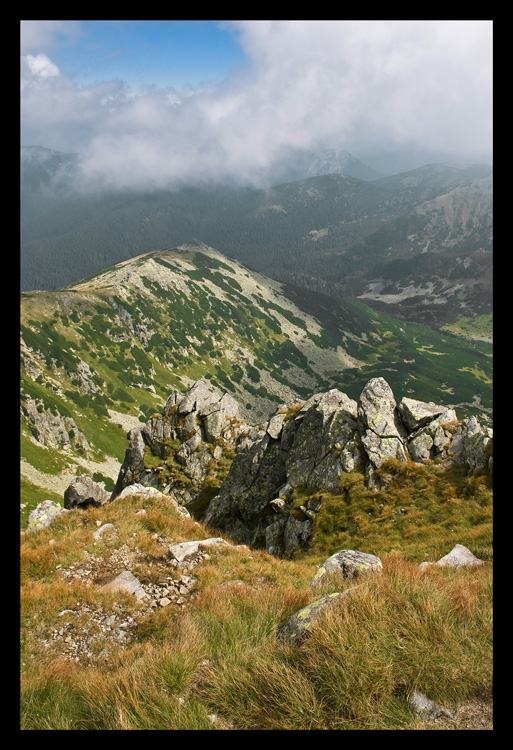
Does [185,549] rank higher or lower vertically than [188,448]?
higher

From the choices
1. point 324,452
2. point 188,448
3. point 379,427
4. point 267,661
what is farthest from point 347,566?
point 188,448

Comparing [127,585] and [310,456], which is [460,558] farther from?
[310,456]

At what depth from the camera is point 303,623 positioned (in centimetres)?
629

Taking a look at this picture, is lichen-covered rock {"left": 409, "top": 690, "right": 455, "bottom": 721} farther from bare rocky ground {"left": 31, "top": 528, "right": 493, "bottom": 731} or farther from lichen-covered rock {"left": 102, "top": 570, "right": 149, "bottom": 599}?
lichen-covered rock {"left": 102, "top": 570, "right": 149, "bottom": 599}

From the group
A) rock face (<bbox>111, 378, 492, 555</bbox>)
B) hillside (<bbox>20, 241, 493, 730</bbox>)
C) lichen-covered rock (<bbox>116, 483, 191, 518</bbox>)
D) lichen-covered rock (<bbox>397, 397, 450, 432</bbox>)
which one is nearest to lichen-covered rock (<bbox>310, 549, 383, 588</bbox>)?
hillside (<bbox>20, 241, 493, 730</bbox>)

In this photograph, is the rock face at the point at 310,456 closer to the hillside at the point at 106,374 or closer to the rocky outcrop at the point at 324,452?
the rocky outcrop at the point at 324,452

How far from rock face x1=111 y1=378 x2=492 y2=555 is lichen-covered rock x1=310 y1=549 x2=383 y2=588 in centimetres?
1129

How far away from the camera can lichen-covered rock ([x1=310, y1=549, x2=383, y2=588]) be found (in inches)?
353

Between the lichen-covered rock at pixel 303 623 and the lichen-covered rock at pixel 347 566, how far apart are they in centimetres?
218

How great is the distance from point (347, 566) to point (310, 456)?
51.6 feet

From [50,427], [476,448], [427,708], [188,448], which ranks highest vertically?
[476,448]
